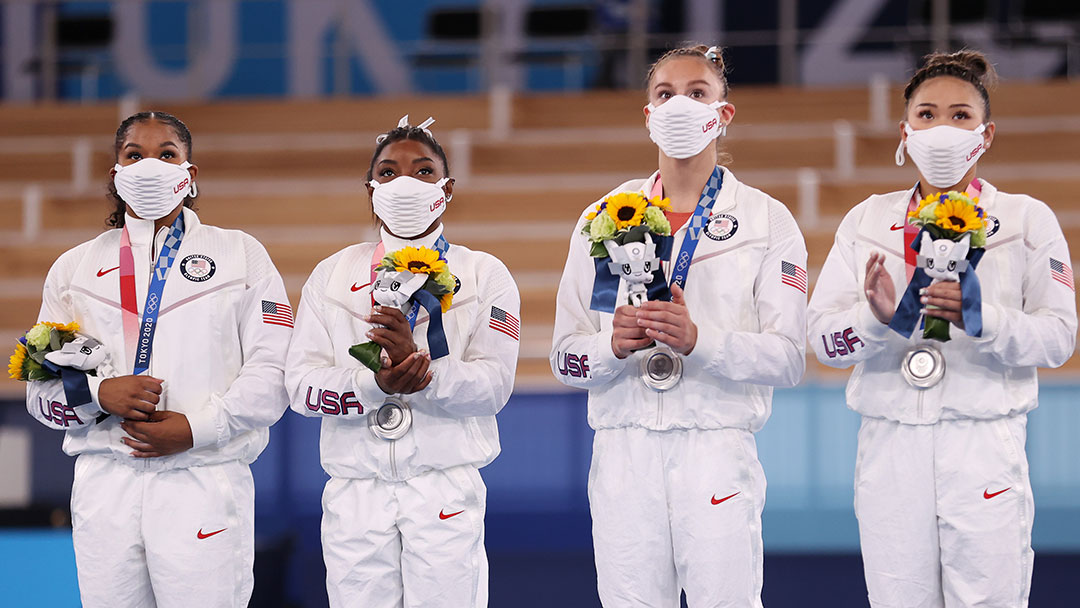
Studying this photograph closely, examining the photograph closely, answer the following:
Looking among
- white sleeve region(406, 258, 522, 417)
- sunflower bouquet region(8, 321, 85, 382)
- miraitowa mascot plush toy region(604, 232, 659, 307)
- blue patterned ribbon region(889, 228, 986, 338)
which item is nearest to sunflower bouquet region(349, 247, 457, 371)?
white sleeve region(406, 258, 522, 417)

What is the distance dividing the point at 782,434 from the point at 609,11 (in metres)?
7.83

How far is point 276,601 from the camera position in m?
6.62

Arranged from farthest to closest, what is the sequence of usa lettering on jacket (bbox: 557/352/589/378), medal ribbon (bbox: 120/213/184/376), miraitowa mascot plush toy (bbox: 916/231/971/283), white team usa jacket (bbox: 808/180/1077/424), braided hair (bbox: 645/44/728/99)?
braided hair (bbox: 645/44/728/99) → medal ribbon (bbox: 120/213/184/376) → usa lettering on jacket (bbox: 557/352/589/378) → white team usa jacket (bbox: 808/180/1077/424) → miraitowa mascot plush toy (bbox: 916/231/971/283)

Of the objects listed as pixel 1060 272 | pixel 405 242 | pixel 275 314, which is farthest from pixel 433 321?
pixel 1060 272

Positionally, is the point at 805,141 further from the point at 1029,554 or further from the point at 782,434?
the point at 1029,554

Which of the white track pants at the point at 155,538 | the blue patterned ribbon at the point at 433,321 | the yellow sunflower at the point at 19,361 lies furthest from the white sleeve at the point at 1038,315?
the yellow sunflower at the point at 19,361

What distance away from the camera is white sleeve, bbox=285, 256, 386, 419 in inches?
169

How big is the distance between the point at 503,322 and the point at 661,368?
606mm

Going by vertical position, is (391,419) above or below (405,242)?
below

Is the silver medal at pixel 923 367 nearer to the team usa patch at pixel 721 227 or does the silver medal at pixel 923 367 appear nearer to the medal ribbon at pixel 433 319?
the team usa patch at pixel 721 227

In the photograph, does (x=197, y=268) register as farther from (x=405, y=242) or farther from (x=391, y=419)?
(x=391, y=419)

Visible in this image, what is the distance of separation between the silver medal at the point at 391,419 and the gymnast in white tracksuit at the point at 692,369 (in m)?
0.56

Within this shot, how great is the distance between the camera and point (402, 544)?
4316 millimetres

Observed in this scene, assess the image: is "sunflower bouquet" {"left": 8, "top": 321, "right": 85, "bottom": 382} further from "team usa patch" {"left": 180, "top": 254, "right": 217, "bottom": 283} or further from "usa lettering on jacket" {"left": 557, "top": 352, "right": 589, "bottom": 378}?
"usa lettering on jacket" {"left": 557, "top": 352, "right": 589, "bottom": 378}
